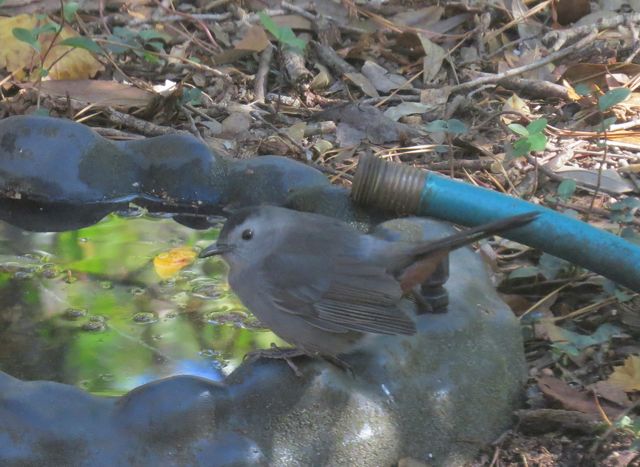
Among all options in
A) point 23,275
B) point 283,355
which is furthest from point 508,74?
point 283,355

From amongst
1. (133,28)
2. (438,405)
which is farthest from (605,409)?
(133,28)

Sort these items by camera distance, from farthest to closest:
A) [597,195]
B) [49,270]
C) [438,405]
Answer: [597,195], [49,270], [438,405]

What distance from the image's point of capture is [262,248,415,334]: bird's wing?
122 inches

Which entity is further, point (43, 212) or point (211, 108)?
point (211, 108)

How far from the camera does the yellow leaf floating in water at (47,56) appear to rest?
5797mm

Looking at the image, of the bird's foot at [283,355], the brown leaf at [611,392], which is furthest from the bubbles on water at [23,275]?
the brown leaf at [611,392]

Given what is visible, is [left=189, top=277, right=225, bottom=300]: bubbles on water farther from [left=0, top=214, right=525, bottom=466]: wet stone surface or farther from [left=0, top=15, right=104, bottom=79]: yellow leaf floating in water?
[left=0, top=15, right=104, bottom=79]: yellow leaf floating in water

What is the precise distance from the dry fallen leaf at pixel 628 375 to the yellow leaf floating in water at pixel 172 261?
5.49ft

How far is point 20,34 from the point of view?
5.05 meters

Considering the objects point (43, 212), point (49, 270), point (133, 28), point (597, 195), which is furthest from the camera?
Answer: point (133, 28)

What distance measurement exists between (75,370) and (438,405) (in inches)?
46.5

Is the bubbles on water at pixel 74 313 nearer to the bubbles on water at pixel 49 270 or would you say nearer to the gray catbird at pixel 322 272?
the bubbles on water at pixel 49 270

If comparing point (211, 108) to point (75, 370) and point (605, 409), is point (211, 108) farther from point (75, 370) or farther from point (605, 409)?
point (605, 409)

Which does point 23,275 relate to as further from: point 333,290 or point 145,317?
point 333,290
